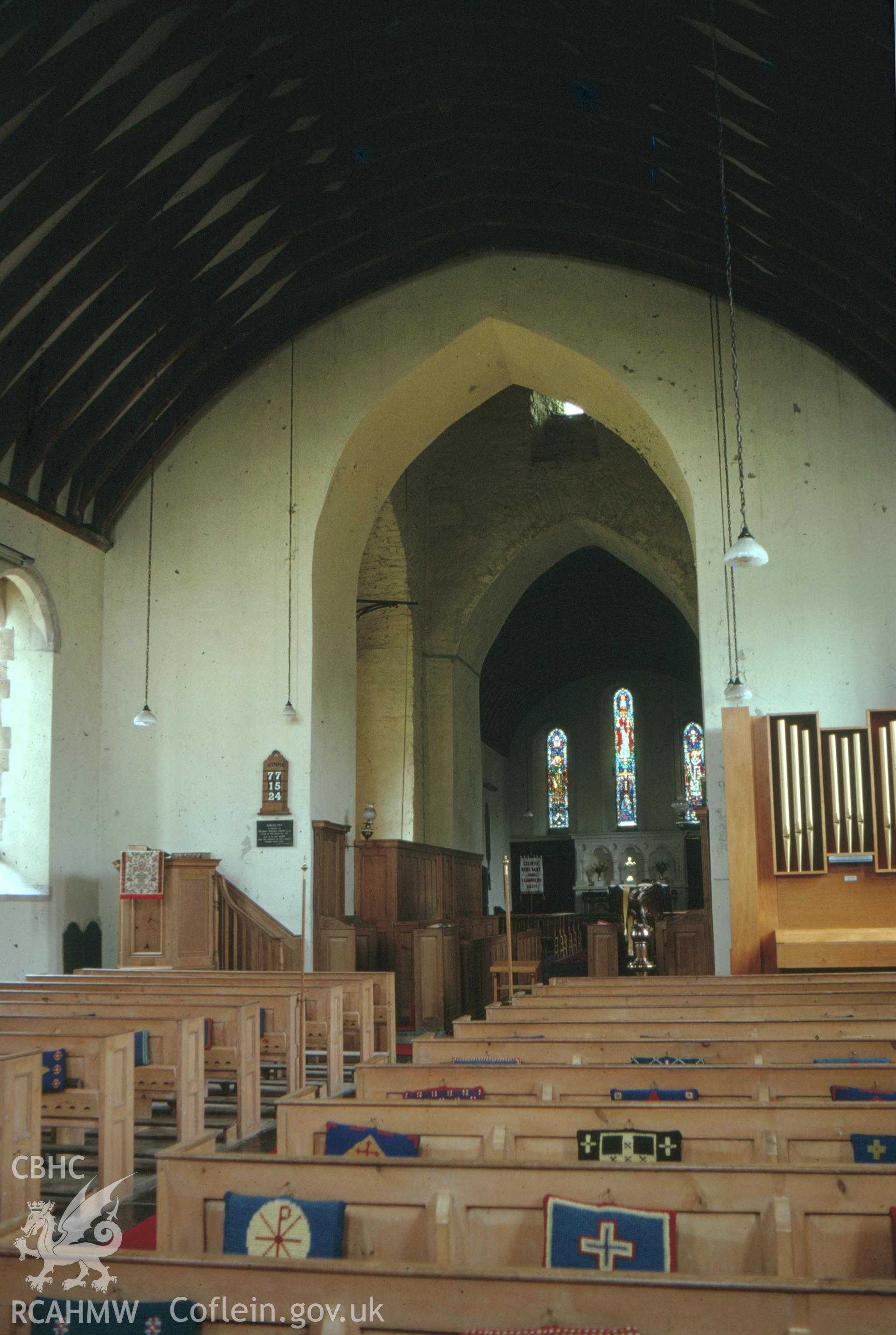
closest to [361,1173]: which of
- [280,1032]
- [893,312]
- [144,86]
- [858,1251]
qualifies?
[858,1251]

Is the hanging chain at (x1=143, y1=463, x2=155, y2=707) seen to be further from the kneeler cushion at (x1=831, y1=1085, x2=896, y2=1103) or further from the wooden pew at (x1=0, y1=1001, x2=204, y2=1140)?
the kneeler cushion at (x1=831, y1=1085, x2=896, y2=1103)

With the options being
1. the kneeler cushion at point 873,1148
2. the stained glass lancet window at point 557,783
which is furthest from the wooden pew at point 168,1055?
the stained glass lancet window at point 557,783

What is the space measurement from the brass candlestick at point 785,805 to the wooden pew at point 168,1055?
5.86m

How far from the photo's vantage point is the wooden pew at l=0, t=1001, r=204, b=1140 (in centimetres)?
557

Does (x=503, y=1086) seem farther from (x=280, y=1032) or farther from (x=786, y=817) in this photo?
(x=786, y=817)

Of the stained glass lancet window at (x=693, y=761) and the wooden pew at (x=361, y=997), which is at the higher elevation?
the stained glass lancet window at (x=693, y=761)

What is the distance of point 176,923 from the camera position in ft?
35.1

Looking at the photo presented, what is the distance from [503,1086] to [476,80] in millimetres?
8506

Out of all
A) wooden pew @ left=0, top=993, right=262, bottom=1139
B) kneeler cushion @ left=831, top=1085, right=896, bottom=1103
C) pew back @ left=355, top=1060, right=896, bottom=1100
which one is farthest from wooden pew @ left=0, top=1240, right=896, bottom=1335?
wooden pew @ left=0, top=993, right=262, bottom=1139

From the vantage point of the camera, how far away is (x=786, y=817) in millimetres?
10094

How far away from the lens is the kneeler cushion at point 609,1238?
2.71 meters

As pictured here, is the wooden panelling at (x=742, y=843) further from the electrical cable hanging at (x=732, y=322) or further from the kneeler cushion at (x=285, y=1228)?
the kneeler cushion at (x=285, y=1228)

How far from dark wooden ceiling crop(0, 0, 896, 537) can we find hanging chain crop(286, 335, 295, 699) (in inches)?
17.3

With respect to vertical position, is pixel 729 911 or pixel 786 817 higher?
pixel 786 817
